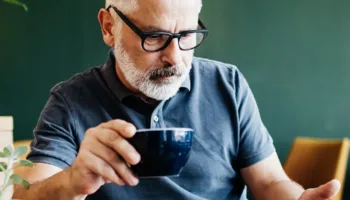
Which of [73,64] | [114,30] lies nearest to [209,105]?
[114,30]

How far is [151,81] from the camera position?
117cm

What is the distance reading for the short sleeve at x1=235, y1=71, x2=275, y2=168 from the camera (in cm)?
126

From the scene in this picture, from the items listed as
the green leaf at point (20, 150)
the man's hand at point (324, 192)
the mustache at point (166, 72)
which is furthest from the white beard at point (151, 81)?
the green leaf at point (20, 150)

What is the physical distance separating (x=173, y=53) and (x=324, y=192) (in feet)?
1.51

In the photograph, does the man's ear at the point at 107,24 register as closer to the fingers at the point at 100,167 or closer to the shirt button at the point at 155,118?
the shirt button at the point at 155,118

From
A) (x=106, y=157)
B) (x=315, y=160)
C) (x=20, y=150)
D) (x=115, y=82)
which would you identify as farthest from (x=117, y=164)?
(x=315, y=160)

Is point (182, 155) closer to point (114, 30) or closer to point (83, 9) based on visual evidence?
point (114, 30)

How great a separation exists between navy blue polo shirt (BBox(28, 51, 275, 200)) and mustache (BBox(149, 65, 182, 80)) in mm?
94

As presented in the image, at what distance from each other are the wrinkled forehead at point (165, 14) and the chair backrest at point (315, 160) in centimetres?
148

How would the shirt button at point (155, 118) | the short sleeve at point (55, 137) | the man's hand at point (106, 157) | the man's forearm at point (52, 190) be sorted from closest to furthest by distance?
the man's hand at point (106, 157) → the man's forearm at point (52, 190) → the short sleeve at point (55, 137) → the shirt button at point (155, 118)

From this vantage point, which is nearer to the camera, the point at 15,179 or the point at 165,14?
the point at 15,179

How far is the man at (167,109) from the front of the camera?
1.15 metres

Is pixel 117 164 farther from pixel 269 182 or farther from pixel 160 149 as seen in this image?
pixel 269 182

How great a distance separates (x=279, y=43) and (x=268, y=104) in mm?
396
